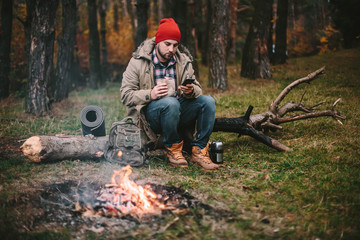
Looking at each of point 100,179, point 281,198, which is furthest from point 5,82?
point 281,198

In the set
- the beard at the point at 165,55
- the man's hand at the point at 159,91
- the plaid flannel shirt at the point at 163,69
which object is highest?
the beard at the point at 165,55

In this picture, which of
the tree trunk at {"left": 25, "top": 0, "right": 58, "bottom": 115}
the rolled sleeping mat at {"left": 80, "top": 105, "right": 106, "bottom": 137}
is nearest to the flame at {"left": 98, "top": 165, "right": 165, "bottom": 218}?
the rolled sleeping mat at {"left": 80, "top": 105, "right": 106, "bottom": 137}

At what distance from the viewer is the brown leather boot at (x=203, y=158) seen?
434 centimetres

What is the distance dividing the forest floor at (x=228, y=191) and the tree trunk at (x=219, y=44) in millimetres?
4496

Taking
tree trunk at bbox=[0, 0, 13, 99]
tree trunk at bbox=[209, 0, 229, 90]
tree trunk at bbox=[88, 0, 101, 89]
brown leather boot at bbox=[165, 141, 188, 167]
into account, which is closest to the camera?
brown leather boot at bbox=[165, 141, 188, 167]

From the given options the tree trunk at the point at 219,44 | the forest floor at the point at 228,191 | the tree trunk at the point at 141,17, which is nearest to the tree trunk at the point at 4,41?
the tree trunk at the point at 141,17

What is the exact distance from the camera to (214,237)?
260 cm

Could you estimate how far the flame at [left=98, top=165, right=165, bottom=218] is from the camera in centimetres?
302

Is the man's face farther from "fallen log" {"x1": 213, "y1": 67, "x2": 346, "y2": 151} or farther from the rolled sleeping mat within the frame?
the rolled sleeping mat

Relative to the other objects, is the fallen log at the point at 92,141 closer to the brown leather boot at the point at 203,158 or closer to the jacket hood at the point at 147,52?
the brown leather boot at the point at 203,158

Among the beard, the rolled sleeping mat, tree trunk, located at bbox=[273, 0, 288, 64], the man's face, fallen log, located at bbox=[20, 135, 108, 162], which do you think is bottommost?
fallen log, located at bbox=[20, 135, 108, 162]

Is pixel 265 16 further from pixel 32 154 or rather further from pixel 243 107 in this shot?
pixel 32 154

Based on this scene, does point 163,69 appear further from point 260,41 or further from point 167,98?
point 260,41

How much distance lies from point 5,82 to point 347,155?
1186 cm
